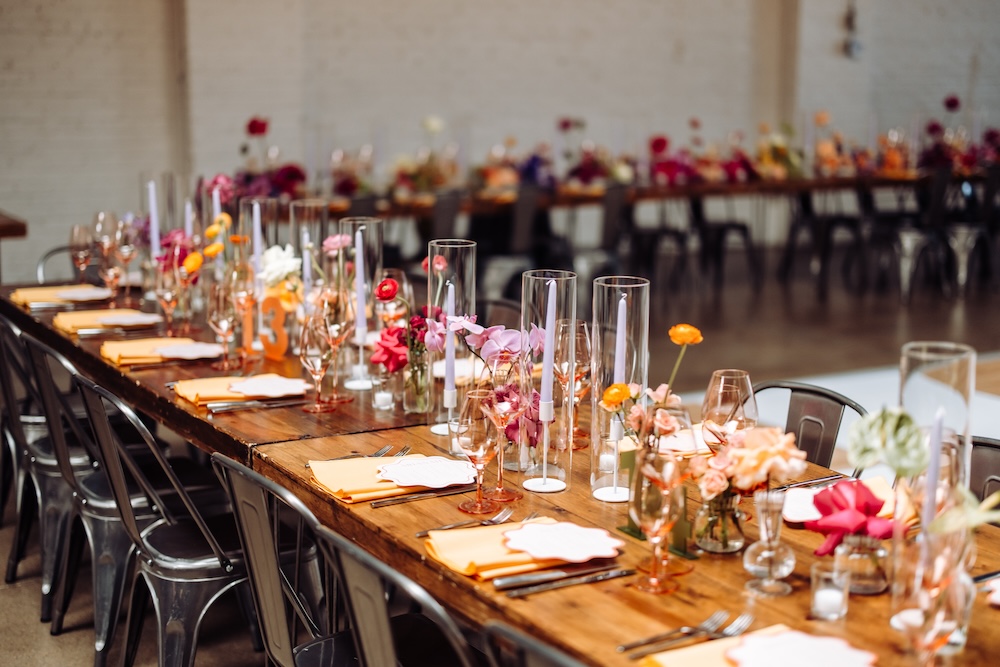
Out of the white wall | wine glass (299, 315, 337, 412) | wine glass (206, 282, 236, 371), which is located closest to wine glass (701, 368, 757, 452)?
wine glass (299, 315, 337, 412)

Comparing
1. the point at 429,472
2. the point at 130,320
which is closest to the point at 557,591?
the point at 429,472

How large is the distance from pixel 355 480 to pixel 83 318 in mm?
2060

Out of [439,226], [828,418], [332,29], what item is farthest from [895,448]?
[332,29]

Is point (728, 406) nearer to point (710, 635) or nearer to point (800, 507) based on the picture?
point (800, 507)

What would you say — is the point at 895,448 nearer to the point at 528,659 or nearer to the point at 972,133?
the point at 528,659

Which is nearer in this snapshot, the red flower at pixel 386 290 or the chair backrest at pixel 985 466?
the chair backrest at pixel 985 466

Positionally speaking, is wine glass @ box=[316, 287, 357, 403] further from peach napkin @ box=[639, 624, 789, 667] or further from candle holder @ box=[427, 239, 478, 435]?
peach napkin @ box=[639, 624, 789, 667]

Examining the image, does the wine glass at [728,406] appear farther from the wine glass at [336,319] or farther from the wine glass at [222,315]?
the wine glass at [222,315]

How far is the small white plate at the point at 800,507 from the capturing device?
2.12m

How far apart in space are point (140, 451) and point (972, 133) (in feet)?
37.3

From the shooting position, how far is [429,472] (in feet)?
7.73

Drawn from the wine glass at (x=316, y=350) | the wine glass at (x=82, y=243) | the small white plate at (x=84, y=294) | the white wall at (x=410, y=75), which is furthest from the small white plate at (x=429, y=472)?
the white wall at (x=410, y=75)

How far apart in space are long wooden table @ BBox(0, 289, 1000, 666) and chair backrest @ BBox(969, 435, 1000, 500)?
225 millimetres

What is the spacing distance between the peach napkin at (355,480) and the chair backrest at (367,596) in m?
0.36
